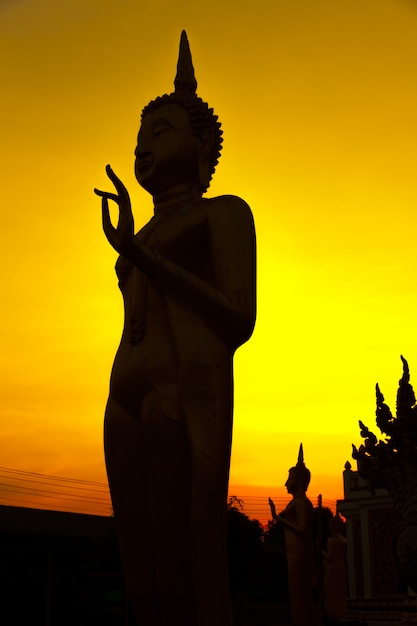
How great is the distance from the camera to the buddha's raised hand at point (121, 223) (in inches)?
178

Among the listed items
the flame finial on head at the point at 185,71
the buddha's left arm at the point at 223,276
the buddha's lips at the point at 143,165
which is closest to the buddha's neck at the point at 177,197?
the buddha's lips at the point at 143,165

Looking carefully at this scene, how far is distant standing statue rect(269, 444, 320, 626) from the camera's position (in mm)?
11852

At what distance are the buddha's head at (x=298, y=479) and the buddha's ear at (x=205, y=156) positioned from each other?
8.15 meters

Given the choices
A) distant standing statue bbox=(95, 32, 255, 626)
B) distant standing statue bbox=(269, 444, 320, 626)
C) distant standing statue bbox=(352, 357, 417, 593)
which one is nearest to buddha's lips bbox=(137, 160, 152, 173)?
distant standing statue bbox=(95, 32, 255, 626)

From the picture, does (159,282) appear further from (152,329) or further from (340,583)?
(340,583)

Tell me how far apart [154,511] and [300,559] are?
7909 millimetres

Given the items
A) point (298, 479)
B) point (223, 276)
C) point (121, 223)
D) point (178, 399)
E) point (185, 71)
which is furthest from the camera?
point (298, 479)

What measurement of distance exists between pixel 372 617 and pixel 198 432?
20314mm

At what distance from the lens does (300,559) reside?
12.0m

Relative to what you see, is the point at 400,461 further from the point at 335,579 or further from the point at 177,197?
the point at 335,579

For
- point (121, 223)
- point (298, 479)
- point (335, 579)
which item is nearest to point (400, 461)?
point (298, 479)

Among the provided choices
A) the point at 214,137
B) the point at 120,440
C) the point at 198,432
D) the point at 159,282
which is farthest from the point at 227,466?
the point at 214,137

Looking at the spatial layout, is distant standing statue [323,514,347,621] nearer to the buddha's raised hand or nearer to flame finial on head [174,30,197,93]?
flame finial on head [174,30,197,93]

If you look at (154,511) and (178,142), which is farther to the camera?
(178,142)
